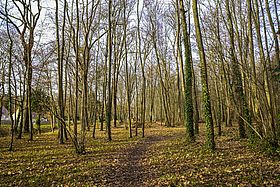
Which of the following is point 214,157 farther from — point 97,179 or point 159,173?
point 97,179

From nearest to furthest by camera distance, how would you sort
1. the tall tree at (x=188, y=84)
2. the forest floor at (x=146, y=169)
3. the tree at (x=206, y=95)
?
the forest floor at (x=146, y=169)
the tree at (x=206, y=95)
the tall tree at (x=188, y=84)

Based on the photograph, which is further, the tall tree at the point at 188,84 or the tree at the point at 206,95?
the tall tree at the point at 188,84

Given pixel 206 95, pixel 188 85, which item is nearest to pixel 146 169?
pixel 206 95

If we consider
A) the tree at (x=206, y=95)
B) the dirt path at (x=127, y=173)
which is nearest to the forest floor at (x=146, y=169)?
the dirt path at (x=127, y=173)

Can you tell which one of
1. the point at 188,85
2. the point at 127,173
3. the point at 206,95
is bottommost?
the point at 127,173

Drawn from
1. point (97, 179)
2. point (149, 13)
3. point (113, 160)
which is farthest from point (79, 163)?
point (149, 13)

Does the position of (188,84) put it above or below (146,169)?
above

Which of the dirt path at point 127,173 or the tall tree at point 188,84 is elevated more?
Result: the tall tree at point 188,84

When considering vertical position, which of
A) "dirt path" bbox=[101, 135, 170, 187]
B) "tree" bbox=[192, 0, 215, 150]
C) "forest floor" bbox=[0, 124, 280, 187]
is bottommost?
"dirt path" bbox=[101, 135, 170, 187]

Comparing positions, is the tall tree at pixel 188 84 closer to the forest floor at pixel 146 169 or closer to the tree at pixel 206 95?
the tree at pixel 206 95

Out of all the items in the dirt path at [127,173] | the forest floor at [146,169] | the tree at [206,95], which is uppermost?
the tree at [206,95]

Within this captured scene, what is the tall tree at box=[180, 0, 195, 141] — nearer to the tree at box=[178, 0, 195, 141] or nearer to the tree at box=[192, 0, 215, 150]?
the tree at box=[178, 0, 195, 141]

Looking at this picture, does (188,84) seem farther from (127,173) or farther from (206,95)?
(127,173)

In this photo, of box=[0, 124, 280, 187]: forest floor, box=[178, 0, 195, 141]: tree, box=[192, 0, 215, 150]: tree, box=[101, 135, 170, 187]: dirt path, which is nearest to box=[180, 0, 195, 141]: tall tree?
box=[178, 0, 195, 141]: tree
